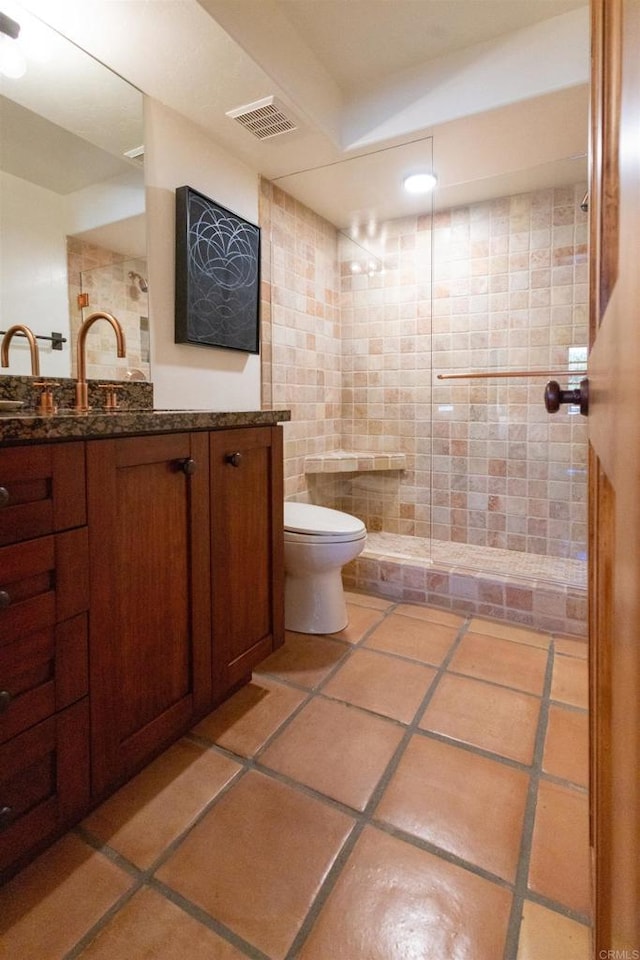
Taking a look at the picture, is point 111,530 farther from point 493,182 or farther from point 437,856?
point 493,182

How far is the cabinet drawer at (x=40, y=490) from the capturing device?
2.76ft

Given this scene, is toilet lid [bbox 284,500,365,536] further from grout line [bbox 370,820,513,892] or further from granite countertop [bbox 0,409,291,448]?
grout line [bbox 370,820,513,892]

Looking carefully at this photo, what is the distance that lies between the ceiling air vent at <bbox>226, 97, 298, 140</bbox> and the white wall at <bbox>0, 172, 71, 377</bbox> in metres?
0.84

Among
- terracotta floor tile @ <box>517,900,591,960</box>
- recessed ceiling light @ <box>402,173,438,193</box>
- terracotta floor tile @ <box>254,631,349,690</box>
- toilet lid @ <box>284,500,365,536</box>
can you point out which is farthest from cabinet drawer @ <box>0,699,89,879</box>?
recessed ceiling light @ <box>402,173,438,193</box>

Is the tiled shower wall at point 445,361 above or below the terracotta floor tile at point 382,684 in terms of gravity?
above

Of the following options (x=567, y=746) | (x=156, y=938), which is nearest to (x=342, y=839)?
(x=156, y=938)

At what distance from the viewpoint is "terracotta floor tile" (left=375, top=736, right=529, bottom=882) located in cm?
105

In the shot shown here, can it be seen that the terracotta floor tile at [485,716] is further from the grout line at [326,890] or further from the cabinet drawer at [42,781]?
the cabinet drawer at [42,781]

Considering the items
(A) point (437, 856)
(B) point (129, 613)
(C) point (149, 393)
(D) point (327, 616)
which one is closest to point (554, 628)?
(D) point (327, 616)

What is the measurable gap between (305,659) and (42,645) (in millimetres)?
1112

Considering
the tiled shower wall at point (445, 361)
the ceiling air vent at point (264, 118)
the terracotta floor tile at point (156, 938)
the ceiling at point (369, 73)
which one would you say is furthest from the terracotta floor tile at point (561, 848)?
the ceiling air vent at point (264, 118)

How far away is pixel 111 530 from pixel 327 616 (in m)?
1.21

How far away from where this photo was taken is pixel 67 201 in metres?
1.51

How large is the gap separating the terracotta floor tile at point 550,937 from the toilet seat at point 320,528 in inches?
A: 46.4
